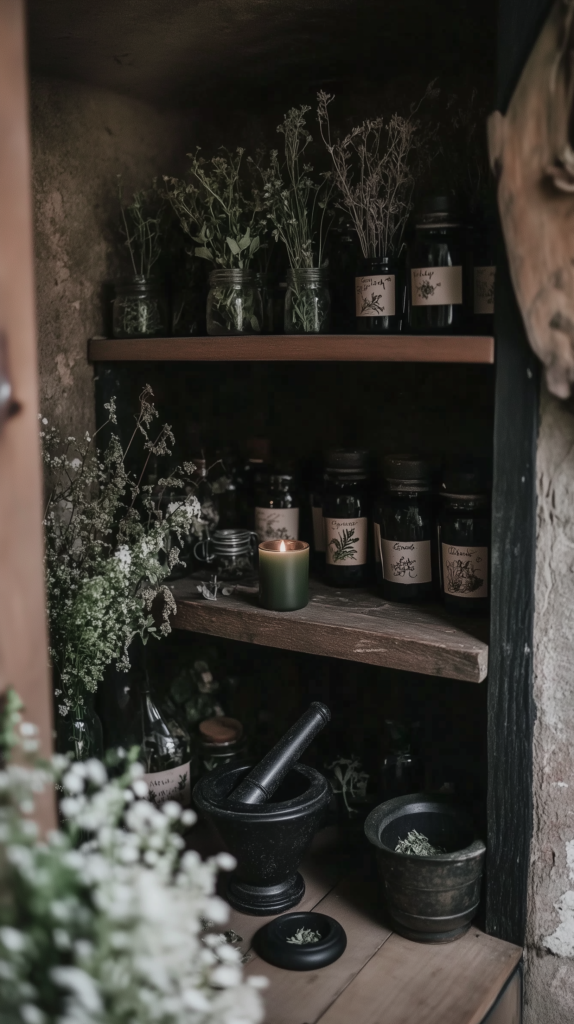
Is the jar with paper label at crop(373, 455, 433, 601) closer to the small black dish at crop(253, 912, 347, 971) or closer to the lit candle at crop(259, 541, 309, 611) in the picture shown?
the lit candle at crop(259, 541, 309, 611)

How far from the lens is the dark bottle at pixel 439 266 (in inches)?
48.3

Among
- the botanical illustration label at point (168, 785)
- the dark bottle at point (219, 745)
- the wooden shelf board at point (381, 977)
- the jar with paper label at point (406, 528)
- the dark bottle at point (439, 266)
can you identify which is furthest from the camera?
the dark bottle at point (219, 745)

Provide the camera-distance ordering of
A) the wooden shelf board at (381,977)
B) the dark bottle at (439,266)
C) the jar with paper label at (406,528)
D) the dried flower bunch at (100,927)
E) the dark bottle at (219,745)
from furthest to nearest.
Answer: the dark bottle at (219,745) < the jar with paper label at (406,528) < the dark bottle at (439,266) < the wooden shelf board at (381,977) < the dried flower bunch at (100,927)

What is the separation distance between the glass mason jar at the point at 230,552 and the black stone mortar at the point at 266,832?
0.34m

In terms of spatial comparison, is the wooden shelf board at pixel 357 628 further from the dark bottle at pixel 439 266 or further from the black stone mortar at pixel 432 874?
the dark bottle at pixel 439 266

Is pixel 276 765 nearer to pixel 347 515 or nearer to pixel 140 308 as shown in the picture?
pixel 347 515

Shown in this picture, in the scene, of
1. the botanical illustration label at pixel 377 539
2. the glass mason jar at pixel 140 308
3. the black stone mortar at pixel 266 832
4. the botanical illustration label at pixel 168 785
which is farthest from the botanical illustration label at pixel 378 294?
the botanical illustration label at pixel 168 785

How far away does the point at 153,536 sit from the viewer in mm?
1386

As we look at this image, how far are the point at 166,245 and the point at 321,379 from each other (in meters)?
0.37

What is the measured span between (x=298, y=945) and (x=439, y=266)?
95 cm

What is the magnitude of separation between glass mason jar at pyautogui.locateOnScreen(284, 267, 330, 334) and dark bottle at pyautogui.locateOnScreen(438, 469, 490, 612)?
305 millimetres

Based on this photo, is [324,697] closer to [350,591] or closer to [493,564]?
[350,591]

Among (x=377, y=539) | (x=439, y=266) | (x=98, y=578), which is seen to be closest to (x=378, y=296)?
(x=439, y=266)

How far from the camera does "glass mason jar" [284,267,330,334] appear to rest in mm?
1358
